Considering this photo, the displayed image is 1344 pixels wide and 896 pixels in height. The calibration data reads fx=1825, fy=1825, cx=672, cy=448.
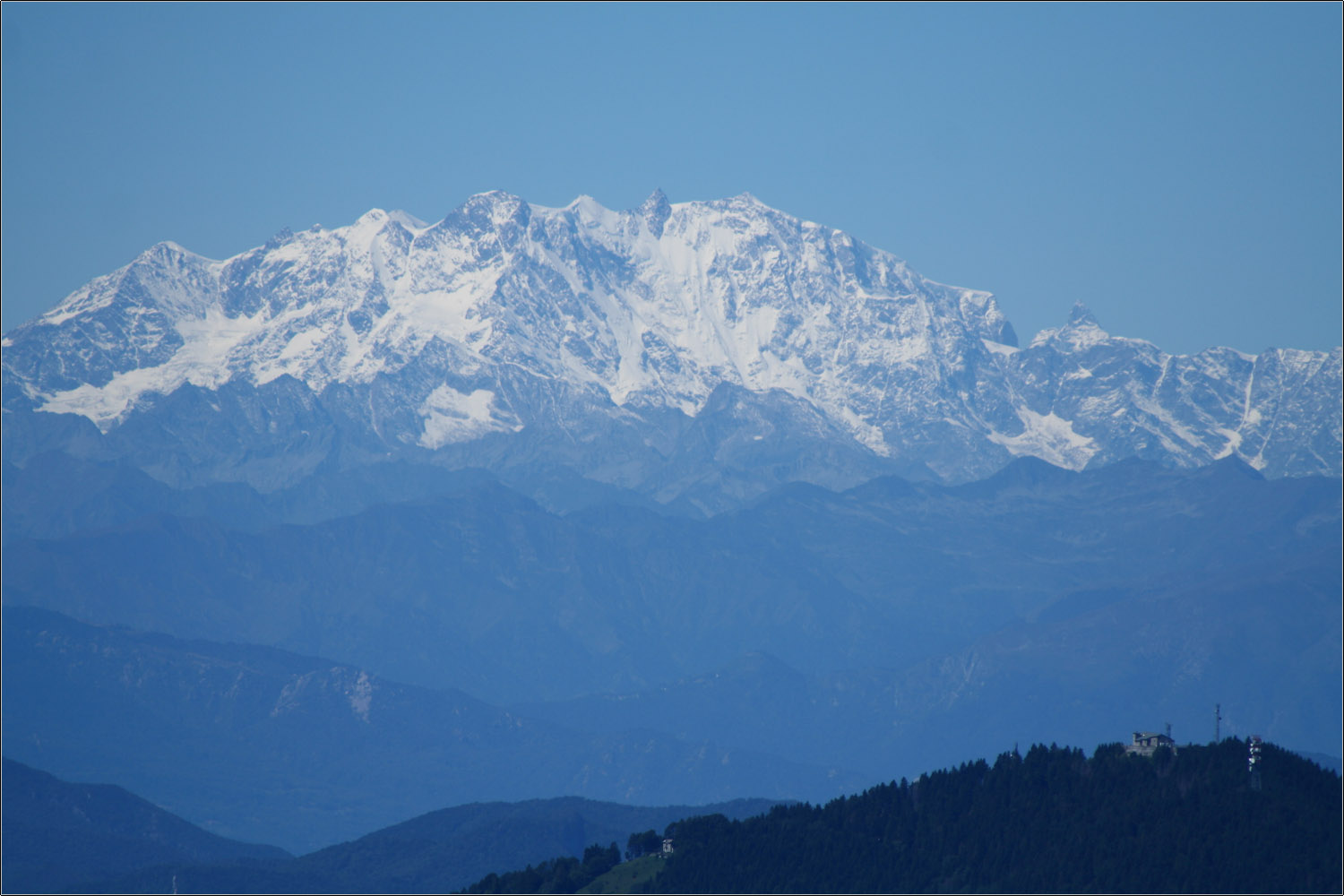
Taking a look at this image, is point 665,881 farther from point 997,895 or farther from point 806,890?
point 997,895

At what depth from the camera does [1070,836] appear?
577 feet

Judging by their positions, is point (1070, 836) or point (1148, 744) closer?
point (1070, 836)

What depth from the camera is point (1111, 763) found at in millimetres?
183125

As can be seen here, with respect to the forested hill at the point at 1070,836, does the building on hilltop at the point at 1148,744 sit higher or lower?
higher

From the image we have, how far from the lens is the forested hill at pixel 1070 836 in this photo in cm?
16450

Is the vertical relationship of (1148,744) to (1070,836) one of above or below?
above

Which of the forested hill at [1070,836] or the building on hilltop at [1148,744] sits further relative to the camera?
the building on hilltop at [1148,744]

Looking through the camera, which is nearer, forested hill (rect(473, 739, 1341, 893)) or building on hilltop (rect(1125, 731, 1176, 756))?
forested hill (rect(473, 739, 1341, 893))

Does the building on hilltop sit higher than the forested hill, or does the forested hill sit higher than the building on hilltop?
the building on hilltop

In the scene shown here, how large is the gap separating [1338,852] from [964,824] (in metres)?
39.5

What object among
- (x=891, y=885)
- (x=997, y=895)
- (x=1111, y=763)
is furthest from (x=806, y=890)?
(x=1111, y=763)

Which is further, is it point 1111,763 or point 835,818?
point 835,818

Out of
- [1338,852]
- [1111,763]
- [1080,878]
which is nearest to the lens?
[1338,852]

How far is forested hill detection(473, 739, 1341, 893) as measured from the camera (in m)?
164
